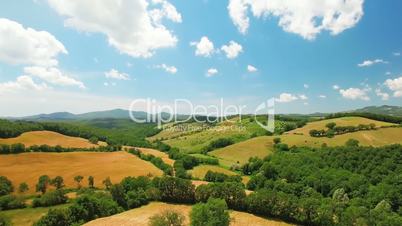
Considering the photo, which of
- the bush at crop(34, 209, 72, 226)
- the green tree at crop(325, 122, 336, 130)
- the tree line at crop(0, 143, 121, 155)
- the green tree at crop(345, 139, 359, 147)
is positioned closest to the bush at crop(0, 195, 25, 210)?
the bush at crop(34, 209, 72, 226)

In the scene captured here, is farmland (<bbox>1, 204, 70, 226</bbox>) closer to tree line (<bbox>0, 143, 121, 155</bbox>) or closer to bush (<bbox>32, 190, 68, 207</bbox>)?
bush (<bbox>32, 190, 68, 207</bbox>)

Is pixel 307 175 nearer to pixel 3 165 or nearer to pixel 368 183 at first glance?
pixel 368 183

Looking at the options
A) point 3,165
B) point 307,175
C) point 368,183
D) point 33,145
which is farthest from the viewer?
point 33,145

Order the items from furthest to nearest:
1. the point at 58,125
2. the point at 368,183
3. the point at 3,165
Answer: the point at 58,125, the point at 3,165, the point at 368,183

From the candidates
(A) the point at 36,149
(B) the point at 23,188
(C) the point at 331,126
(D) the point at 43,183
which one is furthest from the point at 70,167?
(C) the point at 331,126

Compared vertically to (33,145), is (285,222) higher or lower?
lower

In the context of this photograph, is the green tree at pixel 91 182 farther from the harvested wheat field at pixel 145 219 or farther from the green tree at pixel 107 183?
the harvested wheat field at pixel 145 219

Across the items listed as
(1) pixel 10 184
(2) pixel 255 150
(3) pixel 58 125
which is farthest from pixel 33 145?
(2) pixel 255 150

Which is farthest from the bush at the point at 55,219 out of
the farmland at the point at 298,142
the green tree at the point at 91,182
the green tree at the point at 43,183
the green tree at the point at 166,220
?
the farmland at the point at 298,142
